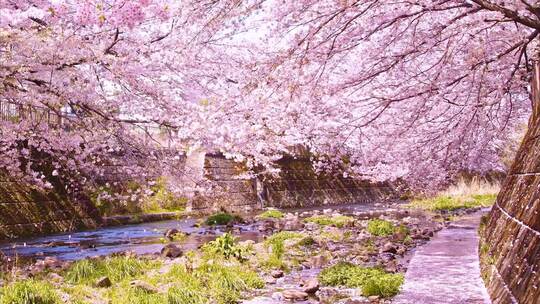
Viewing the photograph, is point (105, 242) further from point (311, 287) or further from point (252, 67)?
point (252, 67)

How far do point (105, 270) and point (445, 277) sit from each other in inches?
199

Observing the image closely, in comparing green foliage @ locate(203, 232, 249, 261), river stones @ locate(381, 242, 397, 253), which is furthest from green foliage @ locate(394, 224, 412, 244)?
green foliage @ locate(203, 232, 249, 261)

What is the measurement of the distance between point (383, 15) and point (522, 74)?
4.13 metres

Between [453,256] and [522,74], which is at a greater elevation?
[522,74]

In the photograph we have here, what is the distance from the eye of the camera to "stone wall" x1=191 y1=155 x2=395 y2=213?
83.7ft

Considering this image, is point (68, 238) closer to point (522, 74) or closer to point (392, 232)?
point (392, 232)

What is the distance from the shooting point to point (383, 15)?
258 inches

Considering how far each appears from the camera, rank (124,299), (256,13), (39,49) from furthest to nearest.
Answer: (39,49), (124,299), (256,13)

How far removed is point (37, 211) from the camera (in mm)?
15828

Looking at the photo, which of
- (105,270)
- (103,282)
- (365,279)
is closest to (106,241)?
(105,270)

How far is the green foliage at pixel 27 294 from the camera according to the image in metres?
6.08

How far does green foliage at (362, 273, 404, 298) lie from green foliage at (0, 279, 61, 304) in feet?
12.0

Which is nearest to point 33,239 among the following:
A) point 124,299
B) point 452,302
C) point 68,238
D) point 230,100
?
point 68,238

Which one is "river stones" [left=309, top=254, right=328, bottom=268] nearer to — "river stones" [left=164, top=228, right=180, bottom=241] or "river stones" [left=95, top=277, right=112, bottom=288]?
"river stones" [left=95, top=277, right=112, bottom=288]
